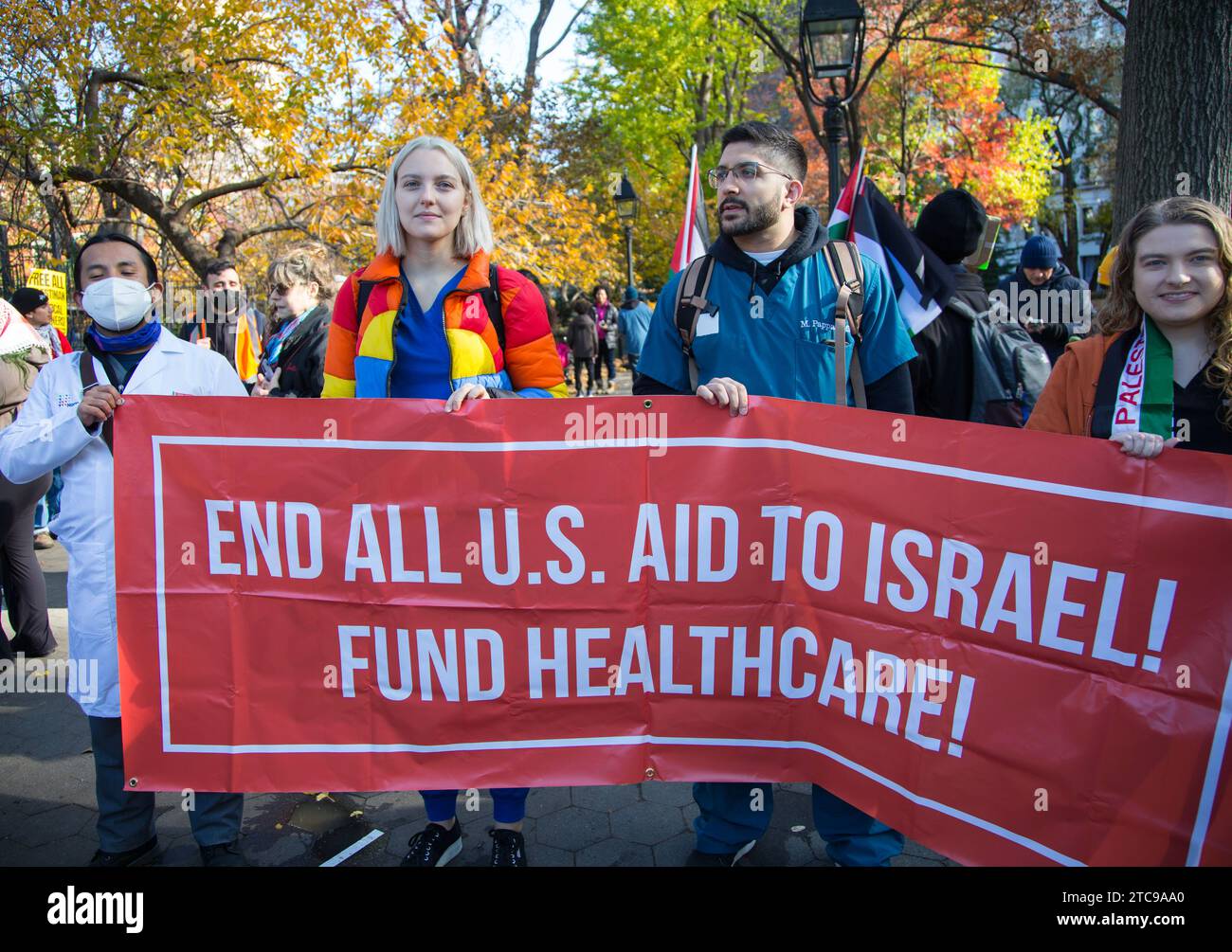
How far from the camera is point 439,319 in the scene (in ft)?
9.75

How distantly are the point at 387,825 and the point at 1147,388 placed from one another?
293 cm

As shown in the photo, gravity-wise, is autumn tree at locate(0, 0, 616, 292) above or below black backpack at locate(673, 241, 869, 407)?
above

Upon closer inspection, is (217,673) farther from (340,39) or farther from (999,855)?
(340,39)

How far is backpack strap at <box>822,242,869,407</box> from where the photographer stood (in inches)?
113

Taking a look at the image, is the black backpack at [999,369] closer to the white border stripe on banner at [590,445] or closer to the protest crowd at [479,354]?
the protest crowd at [479,354]

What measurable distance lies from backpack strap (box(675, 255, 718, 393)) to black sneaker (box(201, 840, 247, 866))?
87.3 inches

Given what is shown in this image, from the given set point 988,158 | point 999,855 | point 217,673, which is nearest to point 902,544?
point 999,855

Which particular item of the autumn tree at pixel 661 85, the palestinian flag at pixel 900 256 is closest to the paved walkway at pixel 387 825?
the palestinian flag at pixel 900 256

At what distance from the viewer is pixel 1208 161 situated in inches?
202

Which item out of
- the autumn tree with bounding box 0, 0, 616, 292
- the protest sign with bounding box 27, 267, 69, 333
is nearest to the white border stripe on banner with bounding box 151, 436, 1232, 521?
the protest sign with bounding box 27, 267, 69, 333

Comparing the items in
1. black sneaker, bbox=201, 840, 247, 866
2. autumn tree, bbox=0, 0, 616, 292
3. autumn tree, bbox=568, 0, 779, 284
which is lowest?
black sneaker, bbox=201, 840, 247, 866

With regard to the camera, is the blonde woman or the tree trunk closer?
the blonde woman

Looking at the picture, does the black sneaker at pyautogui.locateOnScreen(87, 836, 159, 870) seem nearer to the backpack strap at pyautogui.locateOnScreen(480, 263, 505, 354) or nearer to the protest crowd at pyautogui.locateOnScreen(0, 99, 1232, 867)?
the protest crowd at pyautogui.locateOnScreen(0, 99, 1232, 867)
